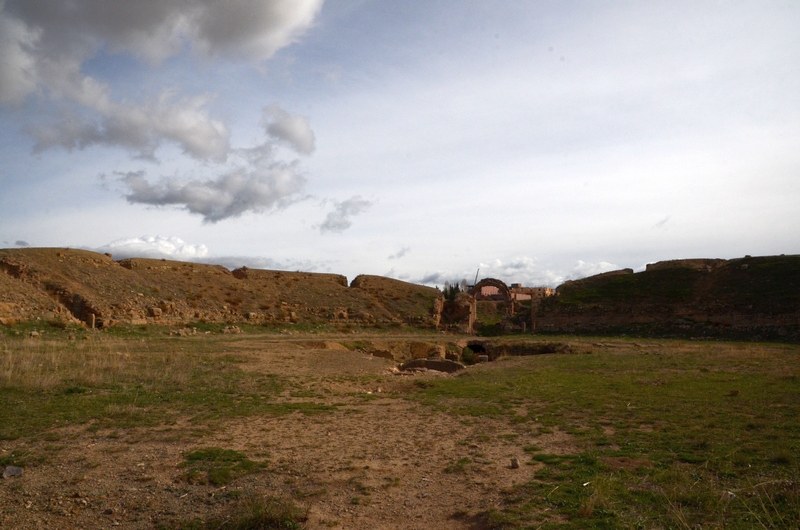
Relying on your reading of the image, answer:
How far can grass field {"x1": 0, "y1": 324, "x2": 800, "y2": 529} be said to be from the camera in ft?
17.6

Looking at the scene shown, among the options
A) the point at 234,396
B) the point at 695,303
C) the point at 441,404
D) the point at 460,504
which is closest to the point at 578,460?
the point at 460,504

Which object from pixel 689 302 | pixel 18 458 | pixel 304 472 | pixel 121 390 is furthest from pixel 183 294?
pixel 689 302

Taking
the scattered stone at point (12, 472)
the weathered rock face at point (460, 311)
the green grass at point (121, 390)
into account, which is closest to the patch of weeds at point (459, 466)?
the green grass at point (121, 390)

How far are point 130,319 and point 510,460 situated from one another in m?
25.3

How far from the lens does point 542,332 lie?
119 ft

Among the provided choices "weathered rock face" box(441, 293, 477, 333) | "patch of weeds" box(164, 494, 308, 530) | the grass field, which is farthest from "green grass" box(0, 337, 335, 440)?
"weathered rock face" box(441, 293, 477, 333)

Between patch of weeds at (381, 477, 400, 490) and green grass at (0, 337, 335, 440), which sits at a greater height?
green grass at (0, 337, 335, 440)

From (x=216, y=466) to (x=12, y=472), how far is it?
2301mm

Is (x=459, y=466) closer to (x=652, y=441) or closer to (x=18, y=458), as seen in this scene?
(x=652, y=441)

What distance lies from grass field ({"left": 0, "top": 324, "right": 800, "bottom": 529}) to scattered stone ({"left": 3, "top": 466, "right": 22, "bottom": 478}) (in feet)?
0.98

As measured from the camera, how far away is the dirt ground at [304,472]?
18.2 feet

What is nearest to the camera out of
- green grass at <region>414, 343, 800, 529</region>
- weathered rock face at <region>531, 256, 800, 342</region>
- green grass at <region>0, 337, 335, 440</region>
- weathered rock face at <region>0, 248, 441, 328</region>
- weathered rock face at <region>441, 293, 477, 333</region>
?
green grass at <region>414, 343, 800, 529</region>

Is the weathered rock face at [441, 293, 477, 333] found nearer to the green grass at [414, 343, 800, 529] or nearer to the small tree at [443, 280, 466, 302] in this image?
the small tree at [443, 280, 466, 302]

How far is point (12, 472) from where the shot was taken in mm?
6254
